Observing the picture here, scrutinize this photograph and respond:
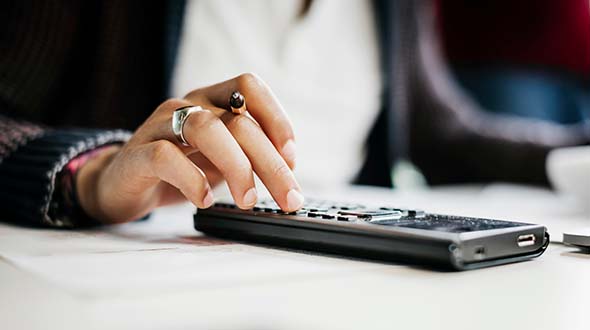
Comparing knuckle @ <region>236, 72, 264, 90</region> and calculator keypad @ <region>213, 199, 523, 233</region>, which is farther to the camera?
knuckle @ <region>236, 72, 264, 90</region>

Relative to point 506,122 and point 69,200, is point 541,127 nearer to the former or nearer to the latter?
point 506,122

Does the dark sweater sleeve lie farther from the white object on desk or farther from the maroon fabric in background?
the maroon fabric in background

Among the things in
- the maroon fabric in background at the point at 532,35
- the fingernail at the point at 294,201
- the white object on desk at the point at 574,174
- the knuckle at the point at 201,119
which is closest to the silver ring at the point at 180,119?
the knuckle at the point at 201,119

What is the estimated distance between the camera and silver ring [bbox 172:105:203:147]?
0.53m

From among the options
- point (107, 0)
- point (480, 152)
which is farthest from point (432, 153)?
point (107, 0)

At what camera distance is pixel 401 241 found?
388 mm

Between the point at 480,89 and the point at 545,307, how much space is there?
4.80 feet

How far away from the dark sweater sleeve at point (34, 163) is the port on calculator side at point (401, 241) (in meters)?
0.24

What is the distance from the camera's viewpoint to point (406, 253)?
0.39 metres

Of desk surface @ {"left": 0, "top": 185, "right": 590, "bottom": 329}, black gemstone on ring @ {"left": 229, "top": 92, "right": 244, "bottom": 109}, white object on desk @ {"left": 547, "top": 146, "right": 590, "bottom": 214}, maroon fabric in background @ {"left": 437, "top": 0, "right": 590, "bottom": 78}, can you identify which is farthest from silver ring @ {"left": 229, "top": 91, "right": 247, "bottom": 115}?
maroon fabric in background @ {"left": 437, "top": 0, "right": 590, "bottom": 78}

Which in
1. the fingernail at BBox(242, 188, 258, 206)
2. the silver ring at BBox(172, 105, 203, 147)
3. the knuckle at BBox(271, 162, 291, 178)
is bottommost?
the fingernail at BBox(242, 188, 258, 206)

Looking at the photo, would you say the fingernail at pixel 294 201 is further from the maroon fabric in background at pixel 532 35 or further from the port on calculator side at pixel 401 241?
the maroon fabric in background at pixel 532 35

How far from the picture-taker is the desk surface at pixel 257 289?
28cm

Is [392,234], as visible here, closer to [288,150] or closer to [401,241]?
[401,241]
